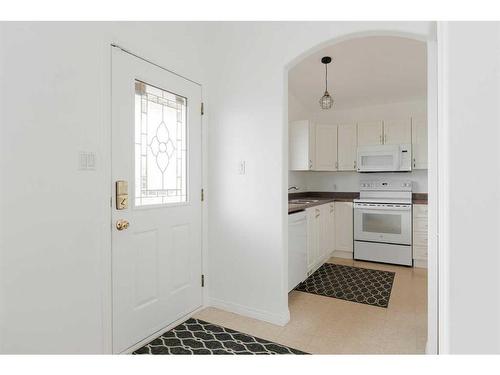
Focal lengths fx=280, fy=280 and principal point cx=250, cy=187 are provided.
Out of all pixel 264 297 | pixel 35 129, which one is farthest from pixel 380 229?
pixel 35 129

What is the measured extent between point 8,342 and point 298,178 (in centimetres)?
418

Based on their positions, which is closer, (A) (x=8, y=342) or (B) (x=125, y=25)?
(A) (x=8, y=342)

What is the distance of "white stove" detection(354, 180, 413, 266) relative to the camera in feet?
12.7

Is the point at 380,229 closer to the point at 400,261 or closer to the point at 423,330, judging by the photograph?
the point at 400,261

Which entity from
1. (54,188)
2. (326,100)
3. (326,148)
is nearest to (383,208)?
(326,148)

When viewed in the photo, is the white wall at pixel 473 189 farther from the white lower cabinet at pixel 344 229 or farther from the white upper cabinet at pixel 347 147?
the white upper cabinet at pixel 347 147

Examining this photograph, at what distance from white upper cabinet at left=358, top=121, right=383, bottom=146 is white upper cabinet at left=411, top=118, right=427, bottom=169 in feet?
1.47

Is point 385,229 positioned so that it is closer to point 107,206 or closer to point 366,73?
point 366,73

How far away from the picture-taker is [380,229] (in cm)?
406

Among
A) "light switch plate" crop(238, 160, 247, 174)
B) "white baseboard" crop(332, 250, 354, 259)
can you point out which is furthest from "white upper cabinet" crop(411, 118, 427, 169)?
"light switch plate" crop(238, 160, 247, 174)

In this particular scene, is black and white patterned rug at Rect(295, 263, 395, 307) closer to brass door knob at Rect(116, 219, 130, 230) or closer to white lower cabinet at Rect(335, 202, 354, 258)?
white lower cabinet at Rect(335, 202, 354, 258)

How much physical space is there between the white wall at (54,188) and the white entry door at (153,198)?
101 millimetres

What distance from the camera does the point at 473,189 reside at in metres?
0.19

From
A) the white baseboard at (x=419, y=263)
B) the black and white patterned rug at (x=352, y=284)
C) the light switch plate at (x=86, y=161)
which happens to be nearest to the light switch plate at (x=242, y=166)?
the light switch plate at (x=86, y=161)
